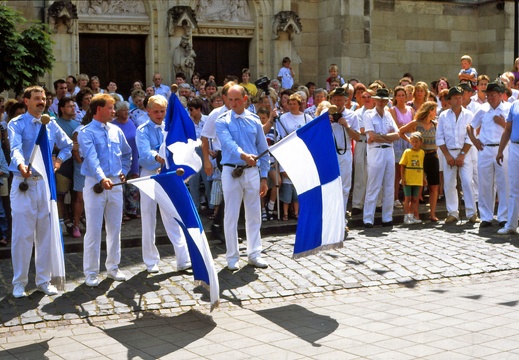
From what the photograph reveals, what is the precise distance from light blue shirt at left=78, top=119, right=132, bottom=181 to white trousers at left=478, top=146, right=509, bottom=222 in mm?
6097


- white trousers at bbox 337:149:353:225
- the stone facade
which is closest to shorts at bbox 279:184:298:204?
white trousers at bbox 337:149:353:225

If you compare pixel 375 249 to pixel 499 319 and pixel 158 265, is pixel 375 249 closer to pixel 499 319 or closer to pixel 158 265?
pixel 158 265

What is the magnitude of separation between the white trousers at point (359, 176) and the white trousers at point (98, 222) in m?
5.27

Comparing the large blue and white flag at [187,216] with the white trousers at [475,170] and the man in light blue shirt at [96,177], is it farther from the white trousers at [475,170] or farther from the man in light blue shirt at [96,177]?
the white trousers at [475,170]

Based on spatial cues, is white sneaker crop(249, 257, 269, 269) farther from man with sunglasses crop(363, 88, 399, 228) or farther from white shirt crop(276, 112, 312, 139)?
man with sunglasses crop(363, 88, 399, 228)

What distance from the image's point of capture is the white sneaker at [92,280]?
9523mm

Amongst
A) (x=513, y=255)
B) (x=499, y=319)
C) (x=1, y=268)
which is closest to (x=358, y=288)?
Answer: (x=499, y=319)

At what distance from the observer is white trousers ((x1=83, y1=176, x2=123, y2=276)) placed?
959 centimetres

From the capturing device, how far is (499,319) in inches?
311

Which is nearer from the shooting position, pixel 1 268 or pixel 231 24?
pixel 1 268

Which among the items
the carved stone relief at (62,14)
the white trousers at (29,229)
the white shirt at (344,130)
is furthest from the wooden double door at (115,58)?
the white trousers at (29,229)

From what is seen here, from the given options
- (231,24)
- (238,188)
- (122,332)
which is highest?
(231,24)

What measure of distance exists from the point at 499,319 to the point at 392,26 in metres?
18.6

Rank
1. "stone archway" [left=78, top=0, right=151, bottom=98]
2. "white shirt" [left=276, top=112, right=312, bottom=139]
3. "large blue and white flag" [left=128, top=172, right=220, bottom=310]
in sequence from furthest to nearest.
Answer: "stone archway" [left=78, top=0, right=151, bottom=98] → "white shirt" [left=276, top=112, right=312, bottom=139] → "large blue and white flag" [left=128, top=172, right=220, bottom=310]
